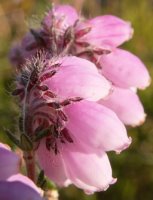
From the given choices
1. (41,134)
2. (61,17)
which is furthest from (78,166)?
(61,17)

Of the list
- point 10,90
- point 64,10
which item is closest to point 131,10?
point 64,10

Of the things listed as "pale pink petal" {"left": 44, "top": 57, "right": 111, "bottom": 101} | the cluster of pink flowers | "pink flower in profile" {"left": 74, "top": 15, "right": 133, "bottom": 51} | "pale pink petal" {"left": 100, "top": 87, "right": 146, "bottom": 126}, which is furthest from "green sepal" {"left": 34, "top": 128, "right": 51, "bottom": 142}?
"pink flower in profile" {"left": 74, "top": 15, "right": 133, "bottom": 51}

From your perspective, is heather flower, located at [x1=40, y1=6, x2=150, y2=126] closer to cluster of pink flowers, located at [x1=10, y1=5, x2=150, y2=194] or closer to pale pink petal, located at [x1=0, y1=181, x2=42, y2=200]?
cluster of pink flowers, located at [x1=10, y1=5, x2=150, y2=194]

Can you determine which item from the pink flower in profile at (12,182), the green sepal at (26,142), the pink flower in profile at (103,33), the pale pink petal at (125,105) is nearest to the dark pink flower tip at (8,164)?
the pink flower in profile at (12,182)

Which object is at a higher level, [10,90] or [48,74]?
[48,74]

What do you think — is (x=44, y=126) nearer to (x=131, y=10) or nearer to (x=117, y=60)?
(x=117, y=60)

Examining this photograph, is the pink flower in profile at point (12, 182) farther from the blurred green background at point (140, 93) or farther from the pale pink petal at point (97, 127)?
the blurred green background at point (140, 93)
